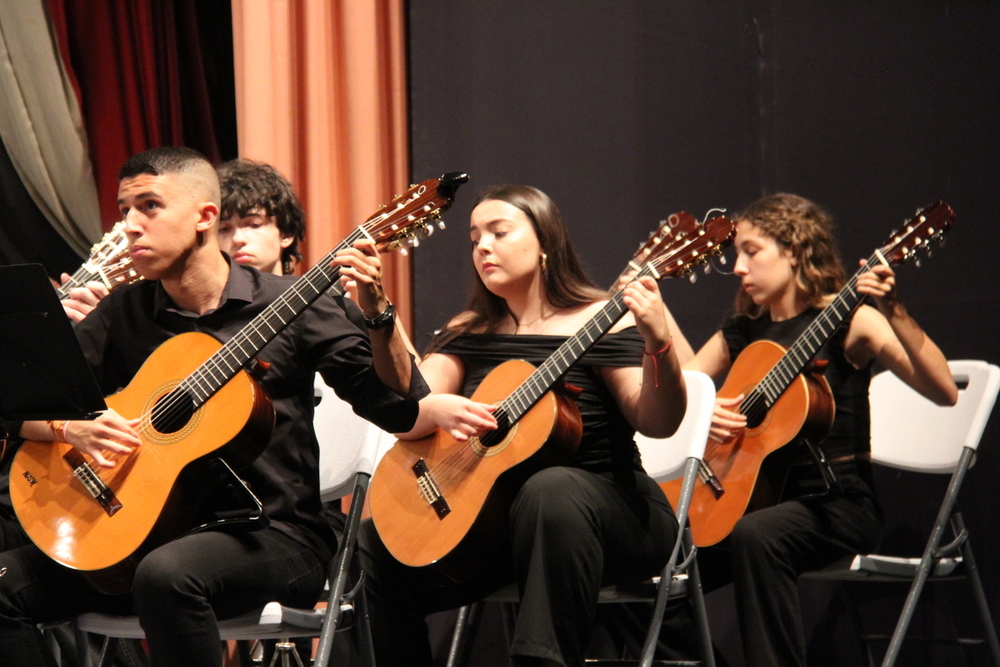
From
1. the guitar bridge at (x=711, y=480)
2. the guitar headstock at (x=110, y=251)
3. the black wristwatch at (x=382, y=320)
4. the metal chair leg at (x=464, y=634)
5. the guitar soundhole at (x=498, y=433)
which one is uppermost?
the black wristwatch at (x=382, y=320)

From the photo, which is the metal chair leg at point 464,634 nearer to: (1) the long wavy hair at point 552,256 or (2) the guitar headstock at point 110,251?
(1) the long wavy hair at point 552,256

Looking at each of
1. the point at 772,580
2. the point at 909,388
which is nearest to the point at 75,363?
the point at 772,580

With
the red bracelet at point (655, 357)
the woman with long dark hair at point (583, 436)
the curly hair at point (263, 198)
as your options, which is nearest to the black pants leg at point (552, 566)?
the woman with long dark hair at point (583, 436)

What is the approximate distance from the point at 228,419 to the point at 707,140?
2127mm

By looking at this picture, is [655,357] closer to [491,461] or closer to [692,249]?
[692,249]

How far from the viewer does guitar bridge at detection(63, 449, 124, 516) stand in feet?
7.54

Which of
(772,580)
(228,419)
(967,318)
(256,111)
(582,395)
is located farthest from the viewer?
(256,111)

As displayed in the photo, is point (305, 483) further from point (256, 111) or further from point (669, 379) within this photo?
point (256, 111)

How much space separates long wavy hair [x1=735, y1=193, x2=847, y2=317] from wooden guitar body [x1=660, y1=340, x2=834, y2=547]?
Result: 1.02 feet

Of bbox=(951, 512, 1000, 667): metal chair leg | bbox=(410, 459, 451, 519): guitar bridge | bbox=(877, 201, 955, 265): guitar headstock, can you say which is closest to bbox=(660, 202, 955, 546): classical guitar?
bbox=(877, 201, 955, 265): guitar headstock

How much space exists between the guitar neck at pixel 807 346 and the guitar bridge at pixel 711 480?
194 millimetres

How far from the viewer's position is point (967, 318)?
140 inches

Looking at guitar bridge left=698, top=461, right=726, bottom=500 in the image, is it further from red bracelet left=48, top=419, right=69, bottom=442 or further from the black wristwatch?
red bracelet left=48, top=419, right=69, bottom=442

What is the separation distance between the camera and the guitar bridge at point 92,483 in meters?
2.30
